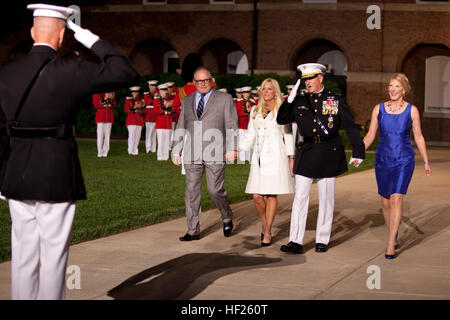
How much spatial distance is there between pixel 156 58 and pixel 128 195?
25962 mm

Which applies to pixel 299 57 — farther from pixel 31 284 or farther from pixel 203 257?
pixel 31 284

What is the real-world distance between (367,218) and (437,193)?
3331 mm

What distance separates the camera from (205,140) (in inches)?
360

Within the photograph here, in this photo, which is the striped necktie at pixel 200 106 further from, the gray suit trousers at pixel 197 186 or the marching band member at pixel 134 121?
the marching band member at pixel 134 121

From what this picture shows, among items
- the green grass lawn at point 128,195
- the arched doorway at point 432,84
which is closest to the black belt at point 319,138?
the green grass lawn at point 128,195

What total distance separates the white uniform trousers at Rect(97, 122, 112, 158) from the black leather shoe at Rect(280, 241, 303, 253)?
1332cm

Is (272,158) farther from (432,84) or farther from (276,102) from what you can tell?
(432,84)

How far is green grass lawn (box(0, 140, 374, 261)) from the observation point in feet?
32.3

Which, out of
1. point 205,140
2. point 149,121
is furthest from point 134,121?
point 205,140

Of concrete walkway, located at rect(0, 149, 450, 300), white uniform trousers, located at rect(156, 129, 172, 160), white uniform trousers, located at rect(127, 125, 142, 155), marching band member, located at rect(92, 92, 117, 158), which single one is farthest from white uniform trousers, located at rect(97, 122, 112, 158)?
concrete walkway, located at rect(0, 149, 450, 300)

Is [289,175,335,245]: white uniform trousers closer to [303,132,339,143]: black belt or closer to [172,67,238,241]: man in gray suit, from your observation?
[303,132,339,143]: black belt

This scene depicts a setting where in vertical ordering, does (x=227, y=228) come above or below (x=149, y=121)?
below

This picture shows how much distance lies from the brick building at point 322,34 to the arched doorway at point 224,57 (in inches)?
24.9

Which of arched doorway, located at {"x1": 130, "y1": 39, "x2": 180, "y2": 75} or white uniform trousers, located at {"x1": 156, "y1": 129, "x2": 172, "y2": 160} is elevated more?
arched doorway, located at {"x1": 130, "y1": 39, "x2": 180, "y2": 75}
